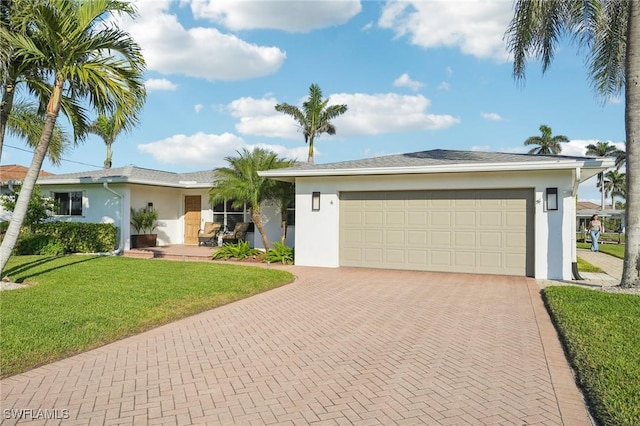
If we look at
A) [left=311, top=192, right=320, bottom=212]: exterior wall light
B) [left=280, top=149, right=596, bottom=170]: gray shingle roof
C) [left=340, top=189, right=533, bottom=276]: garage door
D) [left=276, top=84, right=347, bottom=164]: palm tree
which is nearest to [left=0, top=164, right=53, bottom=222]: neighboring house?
[left=311, top=192, right=320, bottom=212]: exterior wall light

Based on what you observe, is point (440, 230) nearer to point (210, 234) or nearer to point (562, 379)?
point (562, 379)

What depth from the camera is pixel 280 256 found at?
13.6m

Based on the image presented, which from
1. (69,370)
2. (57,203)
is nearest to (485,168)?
(69,370)

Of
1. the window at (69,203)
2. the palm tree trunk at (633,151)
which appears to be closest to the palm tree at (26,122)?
the window at (69,203)

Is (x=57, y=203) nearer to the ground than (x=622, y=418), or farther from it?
farther from it

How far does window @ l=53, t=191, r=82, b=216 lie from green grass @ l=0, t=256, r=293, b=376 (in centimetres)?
541

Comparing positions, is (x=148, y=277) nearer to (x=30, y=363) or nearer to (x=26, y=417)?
(x=30, y=363)

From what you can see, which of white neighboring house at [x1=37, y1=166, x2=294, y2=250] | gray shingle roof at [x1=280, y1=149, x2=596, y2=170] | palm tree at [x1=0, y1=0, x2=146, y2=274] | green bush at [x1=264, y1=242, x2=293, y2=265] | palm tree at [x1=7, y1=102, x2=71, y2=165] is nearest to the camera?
palm tree at [x1=0, y1=0, x2=146, y2=274]

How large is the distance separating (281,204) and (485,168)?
7.24 m

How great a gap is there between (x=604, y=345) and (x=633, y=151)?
5430 millimetres

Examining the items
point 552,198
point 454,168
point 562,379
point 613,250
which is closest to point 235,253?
point 454,168

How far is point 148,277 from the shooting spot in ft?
32.4

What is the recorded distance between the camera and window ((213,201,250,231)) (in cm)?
1800

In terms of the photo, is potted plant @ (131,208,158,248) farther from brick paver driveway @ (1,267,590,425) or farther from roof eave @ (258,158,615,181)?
brick paver driveway @ (1,267,590,425)
